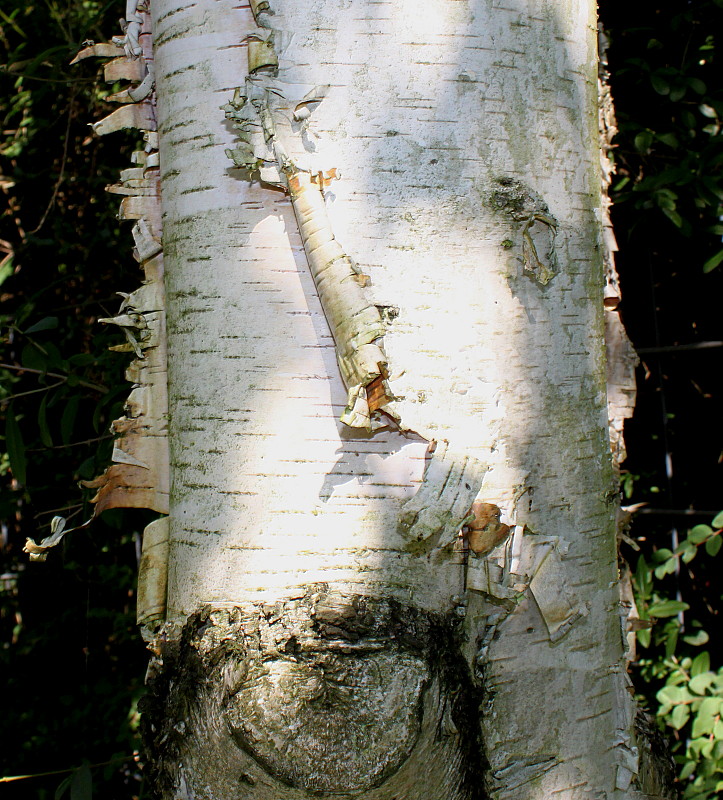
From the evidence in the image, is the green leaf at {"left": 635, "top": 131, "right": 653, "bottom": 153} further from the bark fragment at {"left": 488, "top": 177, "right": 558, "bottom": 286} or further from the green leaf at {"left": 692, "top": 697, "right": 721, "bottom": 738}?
the green leaf at {"left": 692, "top": 697, "right": 721, "bottom": 738}

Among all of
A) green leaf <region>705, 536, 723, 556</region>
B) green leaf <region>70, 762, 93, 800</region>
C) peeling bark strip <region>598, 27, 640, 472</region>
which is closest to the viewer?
peeling bark strip <region>598, 27, 640, 472</region>

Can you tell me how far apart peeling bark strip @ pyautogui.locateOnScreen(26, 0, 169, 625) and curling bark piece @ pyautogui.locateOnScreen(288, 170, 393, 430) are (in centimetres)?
30

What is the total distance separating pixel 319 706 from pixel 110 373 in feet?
4.09

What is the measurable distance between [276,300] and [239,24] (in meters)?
0.34

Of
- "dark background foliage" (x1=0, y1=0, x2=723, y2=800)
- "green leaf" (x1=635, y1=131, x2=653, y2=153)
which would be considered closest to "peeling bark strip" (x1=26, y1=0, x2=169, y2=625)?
"dark background foliage" (x1=0, y1=0, x2=723, y2=800)

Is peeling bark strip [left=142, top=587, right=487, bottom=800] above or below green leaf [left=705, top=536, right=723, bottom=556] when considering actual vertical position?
below

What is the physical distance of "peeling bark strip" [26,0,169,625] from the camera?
98 centimetres

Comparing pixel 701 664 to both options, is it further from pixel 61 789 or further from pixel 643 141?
pixel 61 789

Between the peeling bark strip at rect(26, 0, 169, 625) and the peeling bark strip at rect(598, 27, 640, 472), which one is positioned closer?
the peeling bark strip at rect(26, 0, 169, 625)

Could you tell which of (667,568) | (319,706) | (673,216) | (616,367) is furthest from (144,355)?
(667,568)

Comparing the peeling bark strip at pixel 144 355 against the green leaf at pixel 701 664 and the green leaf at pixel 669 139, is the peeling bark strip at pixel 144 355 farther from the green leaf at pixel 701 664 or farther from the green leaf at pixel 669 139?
the green leaf at pixel 701 664

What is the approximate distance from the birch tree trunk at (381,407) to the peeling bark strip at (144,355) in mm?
131

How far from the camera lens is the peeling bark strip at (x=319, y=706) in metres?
0.74

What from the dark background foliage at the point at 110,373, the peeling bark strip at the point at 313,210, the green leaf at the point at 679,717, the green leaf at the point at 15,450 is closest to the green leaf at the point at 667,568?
the dark background foliage at the point at 110,373
